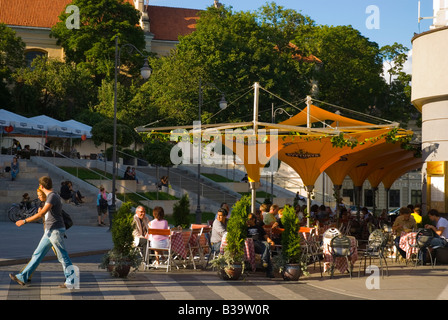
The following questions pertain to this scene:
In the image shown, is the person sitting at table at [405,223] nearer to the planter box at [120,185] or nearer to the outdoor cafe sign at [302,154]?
the outdoor cafe sign at [302,154]

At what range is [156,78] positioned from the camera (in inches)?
2141

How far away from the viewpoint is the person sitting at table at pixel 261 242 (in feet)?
48.9

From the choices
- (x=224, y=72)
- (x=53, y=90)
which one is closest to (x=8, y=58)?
(x=53, y=90)

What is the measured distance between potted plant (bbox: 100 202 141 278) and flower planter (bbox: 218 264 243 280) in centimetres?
168

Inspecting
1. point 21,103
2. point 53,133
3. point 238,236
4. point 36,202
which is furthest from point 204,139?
point 21,103

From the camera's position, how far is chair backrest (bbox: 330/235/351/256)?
15039mm

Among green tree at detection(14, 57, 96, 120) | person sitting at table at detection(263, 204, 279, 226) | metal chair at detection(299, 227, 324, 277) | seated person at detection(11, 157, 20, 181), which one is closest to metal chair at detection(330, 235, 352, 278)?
metal chair at detection(299, 227, 324, 277)

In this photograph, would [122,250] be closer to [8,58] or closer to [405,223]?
[405,223]

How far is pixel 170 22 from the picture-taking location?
279ft

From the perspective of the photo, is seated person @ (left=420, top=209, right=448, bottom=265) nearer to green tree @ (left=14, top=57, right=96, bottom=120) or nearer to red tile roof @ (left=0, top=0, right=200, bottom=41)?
green tree @ (left=14, top=57, right=96, bottom=120)

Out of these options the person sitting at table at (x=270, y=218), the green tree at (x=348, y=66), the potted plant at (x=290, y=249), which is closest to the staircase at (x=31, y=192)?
the person sitting at table at (x=270, y=218)

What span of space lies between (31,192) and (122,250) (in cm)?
1972

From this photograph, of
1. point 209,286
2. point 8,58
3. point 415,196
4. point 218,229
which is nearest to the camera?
point 209,286

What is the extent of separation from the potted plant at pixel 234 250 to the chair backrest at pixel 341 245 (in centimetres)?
206
